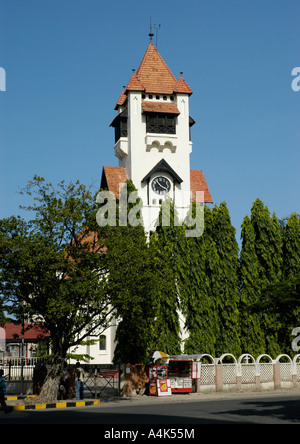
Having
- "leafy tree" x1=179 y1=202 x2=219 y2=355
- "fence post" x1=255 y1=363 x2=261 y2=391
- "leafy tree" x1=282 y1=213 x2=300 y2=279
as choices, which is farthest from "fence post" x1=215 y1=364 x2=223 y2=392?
"leafy tree" x1=282 y1=213 x2=300 y2=279

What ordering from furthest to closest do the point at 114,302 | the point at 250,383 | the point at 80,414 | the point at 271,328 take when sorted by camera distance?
the point at 271,328, the point at 250,383, the point at 114,302, the point at 80,414

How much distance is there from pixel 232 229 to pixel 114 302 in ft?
63.4

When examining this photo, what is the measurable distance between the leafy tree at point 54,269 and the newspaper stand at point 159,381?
433cm

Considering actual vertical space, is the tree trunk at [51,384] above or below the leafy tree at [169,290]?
below

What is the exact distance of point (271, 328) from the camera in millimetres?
41781

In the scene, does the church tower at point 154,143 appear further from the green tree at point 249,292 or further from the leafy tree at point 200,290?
the leafy tree at point 200,290

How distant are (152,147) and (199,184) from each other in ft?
23.2

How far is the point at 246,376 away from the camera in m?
31.8

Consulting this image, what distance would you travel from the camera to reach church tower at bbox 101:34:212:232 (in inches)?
2240

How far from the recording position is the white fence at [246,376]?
30.6m

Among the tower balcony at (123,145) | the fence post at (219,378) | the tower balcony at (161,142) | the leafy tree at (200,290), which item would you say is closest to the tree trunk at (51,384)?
the fence post at (219,378)
